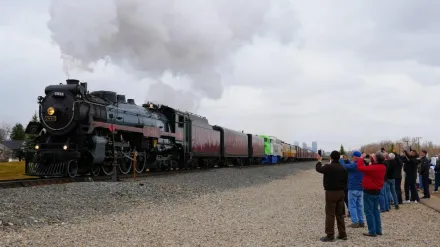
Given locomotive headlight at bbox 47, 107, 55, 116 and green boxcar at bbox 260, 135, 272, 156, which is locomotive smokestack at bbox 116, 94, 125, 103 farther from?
green boxcar at bbox 260, 135, 272, 156

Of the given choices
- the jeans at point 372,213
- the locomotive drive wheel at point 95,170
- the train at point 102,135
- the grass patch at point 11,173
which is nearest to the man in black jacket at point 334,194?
the jeans at point 372,213

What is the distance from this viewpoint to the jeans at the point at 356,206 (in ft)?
28.5

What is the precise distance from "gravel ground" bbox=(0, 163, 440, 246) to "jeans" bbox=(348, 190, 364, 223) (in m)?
0.29

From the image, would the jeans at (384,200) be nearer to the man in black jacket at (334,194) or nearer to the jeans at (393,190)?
the jeans at (393,190)

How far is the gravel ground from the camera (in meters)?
6.91

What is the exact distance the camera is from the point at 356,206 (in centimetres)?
873

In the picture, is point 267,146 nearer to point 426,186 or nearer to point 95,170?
point 95,170

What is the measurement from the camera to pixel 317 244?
6.90 m

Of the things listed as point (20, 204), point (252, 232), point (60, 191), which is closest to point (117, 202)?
point (60, 191)

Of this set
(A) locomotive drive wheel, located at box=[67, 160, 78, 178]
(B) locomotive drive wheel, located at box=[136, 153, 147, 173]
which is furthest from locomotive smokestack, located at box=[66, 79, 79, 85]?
(B) locomotive drive wheel, located at box=[136, 153, 147, 173]

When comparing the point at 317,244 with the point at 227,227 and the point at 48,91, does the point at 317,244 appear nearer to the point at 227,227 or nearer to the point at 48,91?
the point at 227,227

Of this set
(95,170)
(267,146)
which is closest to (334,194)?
(95,170)

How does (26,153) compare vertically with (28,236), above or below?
above

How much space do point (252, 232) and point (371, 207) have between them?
230 cm
